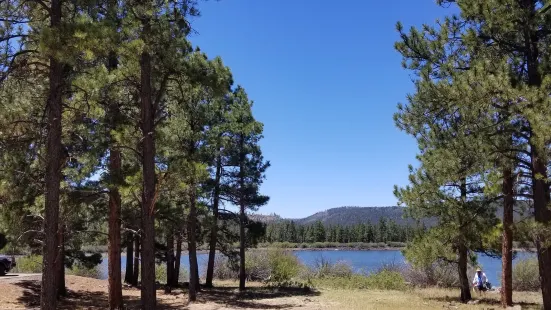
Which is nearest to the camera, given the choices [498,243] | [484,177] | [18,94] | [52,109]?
[52,109]

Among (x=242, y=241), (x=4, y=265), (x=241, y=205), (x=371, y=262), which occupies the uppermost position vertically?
(x=241, y=205)

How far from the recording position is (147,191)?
9.21m

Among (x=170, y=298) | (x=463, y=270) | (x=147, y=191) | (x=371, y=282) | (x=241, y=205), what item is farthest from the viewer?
(x=371, y=282)

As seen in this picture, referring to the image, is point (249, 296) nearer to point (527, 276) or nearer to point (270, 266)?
point (270, 266)

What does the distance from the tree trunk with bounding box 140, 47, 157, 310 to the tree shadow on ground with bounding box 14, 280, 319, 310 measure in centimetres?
572

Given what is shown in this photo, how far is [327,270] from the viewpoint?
102ft

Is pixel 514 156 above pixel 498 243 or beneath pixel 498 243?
above

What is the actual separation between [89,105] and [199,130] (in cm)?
825

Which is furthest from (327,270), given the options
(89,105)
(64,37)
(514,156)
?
(64,37)

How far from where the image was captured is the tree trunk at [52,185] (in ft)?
26.2

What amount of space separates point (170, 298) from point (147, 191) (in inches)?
450

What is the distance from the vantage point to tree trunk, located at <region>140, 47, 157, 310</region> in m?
9.19

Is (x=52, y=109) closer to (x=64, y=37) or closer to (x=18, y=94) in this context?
(x=64, y=37)

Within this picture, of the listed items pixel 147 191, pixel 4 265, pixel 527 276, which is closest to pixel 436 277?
pixel 527 276
